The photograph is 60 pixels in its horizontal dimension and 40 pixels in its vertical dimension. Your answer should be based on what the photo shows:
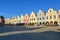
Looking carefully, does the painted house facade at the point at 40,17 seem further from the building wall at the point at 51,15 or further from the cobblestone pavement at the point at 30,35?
the cobblestone pavement at the point at 30,35

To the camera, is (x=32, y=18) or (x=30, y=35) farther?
(x=32, y=18)

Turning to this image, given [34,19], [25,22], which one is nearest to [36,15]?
[34,19]

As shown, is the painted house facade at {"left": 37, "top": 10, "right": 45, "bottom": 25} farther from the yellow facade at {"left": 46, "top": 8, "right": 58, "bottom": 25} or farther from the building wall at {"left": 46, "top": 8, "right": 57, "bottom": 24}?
the building wall at {"left": 46, "top": 8, "right": 57, "bottom": 24}

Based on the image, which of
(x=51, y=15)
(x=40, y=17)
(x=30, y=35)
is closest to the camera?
(x=30, y=35)

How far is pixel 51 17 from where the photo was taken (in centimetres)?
9056

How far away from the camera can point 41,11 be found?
9756 centimetres

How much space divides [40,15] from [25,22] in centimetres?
1560

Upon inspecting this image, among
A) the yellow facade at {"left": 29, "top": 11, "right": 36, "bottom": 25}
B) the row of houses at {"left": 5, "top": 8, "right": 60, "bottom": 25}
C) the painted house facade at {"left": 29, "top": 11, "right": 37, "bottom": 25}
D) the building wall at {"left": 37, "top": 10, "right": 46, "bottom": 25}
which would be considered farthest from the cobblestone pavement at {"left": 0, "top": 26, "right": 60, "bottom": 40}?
the yellow facade at {"left": 29, "top": 11, "right": 36, "bottom": 25}

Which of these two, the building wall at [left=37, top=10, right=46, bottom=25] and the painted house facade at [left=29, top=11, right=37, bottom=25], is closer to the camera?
the building wall at [left=37, top=10, right=46, bottom=25]

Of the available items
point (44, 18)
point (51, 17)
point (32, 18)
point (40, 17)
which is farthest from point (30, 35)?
point (32, 18)

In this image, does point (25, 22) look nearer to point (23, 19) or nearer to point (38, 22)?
point (23, 19)

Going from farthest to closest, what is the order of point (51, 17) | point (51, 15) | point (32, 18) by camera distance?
point (32, 18) → point (51, 15) → point (51, 17)

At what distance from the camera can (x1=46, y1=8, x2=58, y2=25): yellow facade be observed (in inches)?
3467

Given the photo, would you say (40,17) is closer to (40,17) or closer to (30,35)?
(40,17)
